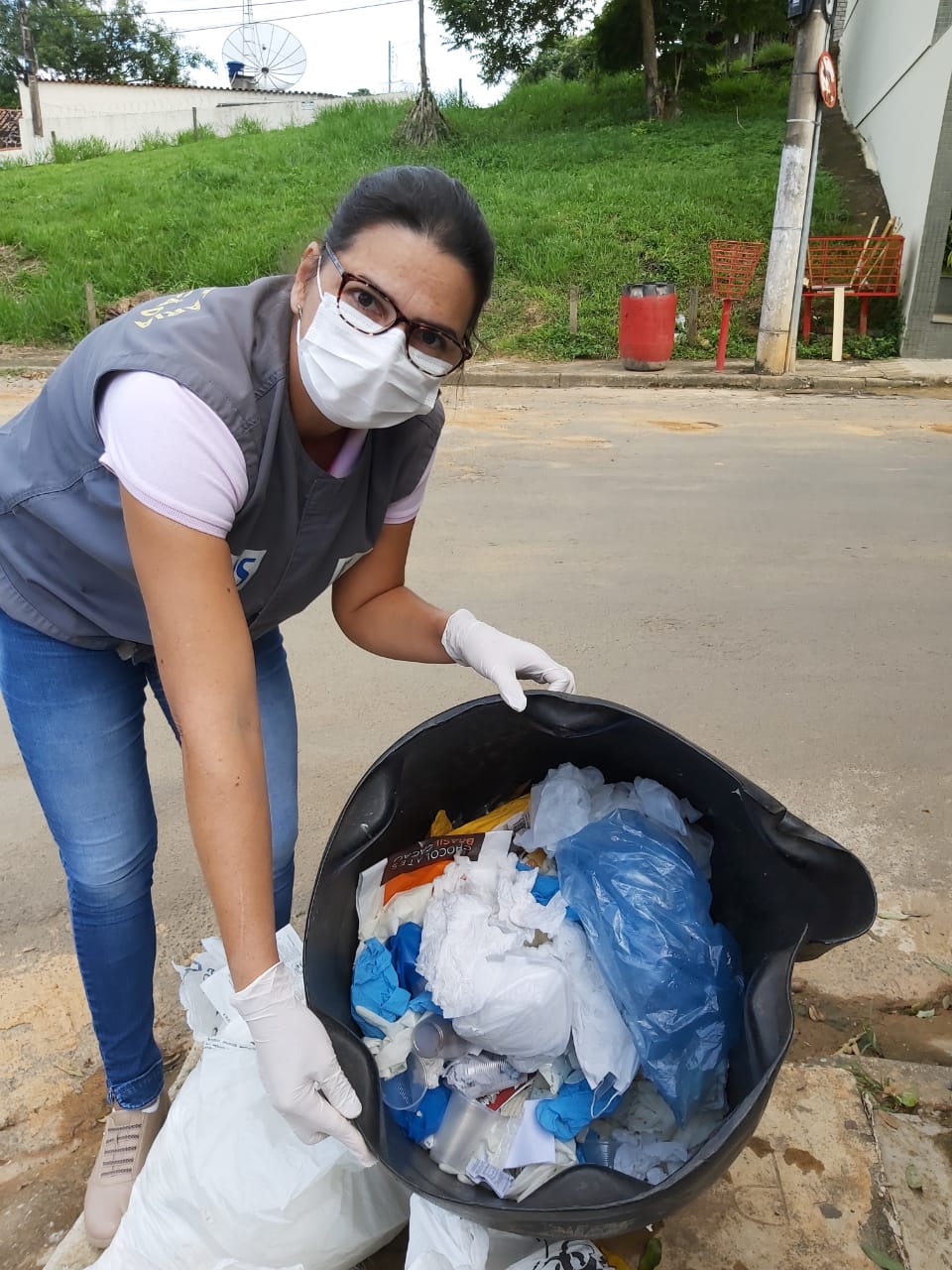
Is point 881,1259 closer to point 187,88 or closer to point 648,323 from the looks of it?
point 648,323

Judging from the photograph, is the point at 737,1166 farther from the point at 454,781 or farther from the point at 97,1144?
the point at 97,1144

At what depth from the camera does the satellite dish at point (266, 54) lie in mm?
28375

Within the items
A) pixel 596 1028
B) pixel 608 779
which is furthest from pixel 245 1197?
pixel 608 779

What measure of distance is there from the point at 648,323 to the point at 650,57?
11.9 m

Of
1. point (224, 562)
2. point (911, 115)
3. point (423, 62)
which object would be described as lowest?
point (224, 562)

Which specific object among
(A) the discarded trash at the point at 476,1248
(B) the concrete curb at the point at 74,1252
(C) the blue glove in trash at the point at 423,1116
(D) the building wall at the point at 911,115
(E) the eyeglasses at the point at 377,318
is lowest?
(B) the concrete curb at the point at 74,1252

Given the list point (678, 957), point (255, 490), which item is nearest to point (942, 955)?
Result: point (678, 957)

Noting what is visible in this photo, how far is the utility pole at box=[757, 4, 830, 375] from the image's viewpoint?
873cm

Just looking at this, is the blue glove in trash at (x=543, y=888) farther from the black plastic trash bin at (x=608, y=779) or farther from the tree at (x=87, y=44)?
the tree at (x=87, y=44)

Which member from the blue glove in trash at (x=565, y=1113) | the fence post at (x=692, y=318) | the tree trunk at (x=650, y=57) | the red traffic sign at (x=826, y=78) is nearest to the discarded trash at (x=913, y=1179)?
the blue glove in trash at (x=565, y=1113)

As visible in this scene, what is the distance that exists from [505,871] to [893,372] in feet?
31.9

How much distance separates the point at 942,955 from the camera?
2.07 meters

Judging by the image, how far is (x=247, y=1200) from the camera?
1246 mm

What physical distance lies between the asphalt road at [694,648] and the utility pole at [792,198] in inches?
125
